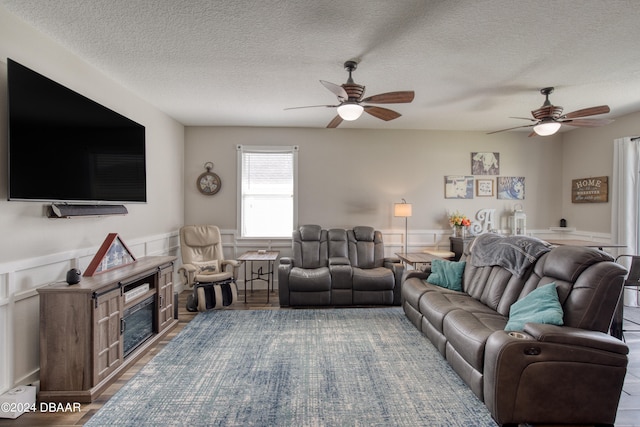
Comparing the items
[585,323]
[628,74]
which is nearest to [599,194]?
[628,74]

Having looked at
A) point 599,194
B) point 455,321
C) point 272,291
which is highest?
point 599,194

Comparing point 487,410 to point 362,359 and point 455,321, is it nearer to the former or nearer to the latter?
point 455,321

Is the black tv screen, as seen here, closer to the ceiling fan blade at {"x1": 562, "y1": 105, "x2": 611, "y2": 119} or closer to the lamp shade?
the lamp shade

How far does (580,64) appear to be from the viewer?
9.29 feet

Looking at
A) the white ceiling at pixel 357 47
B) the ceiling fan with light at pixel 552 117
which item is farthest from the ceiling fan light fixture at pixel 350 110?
the ceiling fan with light at pixel 552 117

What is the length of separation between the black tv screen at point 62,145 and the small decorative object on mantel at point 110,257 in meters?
0.42

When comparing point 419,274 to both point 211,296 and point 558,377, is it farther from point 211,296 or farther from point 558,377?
point 211,296

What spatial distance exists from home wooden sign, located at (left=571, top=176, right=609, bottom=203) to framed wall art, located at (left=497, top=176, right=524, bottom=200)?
79 centimetres

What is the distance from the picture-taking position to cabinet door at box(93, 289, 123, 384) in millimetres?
2170

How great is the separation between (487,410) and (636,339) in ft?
8.30

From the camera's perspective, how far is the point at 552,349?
1804 mm

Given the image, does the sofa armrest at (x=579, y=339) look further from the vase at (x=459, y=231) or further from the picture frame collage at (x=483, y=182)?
the picture frame collage at (x=483, y=182)

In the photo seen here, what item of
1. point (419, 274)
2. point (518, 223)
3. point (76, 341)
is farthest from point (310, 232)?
point (518, 223)

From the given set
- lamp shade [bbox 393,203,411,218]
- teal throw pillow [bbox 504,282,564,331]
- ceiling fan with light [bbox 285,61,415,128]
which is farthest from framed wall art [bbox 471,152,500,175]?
teal throw pillow [bbox 504,282,564,331]
